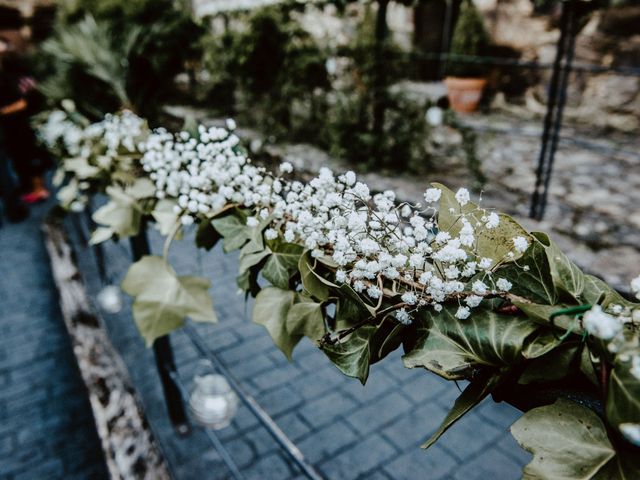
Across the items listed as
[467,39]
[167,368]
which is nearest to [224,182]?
[167,368]

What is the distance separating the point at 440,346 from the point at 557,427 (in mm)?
189

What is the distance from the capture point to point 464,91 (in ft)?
26.5

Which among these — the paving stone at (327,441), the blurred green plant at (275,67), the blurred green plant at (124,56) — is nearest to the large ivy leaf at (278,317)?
the paving stone at (327,441)

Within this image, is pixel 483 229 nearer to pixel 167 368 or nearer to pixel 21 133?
pixel 167 368

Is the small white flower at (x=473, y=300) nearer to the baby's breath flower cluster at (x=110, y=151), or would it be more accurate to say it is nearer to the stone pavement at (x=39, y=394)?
the baby's breath flower cluster at (x=110, y=151)

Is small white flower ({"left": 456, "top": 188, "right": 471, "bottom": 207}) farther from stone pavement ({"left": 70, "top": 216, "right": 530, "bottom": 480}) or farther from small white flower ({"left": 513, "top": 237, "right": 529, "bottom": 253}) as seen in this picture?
stone pavement ({"left": 70, "top": 216, "right": 530, "bottom": 480})

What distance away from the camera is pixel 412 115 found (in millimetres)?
4758

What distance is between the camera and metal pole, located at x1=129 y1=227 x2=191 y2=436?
2465 mm

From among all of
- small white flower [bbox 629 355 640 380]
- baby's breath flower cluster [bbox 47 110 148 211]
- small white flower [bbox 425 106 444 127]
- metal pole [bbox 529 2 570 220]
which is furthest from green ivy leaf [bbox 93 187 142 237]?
small white flower [bbox 425 106 444 127]

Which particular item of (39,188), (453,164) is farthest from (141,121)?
(39,188)

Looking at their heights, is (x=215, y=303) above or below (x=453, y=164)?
below

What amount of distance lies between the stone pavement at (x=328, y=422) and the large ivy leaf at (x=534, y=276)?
2403mm

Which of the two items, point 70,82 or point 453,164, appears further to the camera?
point 70,82

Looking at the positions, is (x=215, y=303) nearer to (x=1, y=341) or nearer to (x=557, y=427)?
(x=1, y=341)
